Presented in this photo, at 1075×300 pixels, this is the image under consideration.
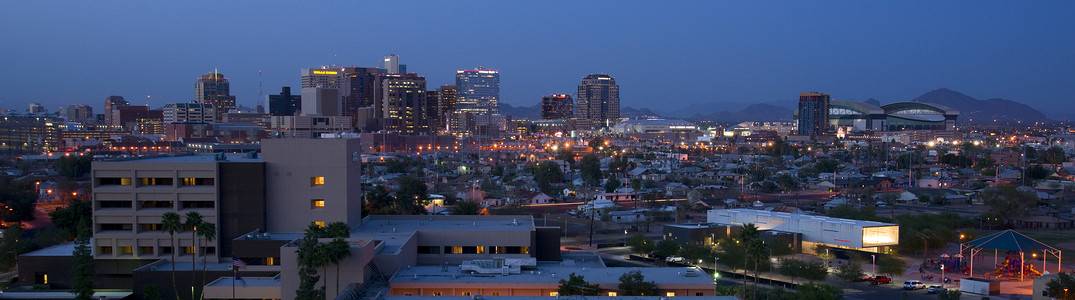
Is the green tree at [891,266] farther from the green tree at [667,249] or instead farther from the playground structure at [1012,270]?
the green tree at [667,249]

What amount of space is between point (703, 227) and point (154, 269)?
82.8 ft

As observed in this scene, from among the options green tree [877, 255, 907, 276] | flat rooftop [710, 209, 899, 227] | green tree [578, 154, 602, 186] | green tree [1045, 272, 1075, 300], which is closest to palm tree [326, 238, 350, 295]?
green tree [877, 255, 907, 276]

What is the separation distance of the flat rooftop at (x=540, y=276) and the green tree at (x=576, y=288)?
36.8 inches

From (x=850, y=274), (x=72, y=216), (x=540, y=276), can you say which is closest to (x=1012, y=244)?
(x=850, y=274)

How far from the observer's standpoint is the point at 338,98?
3925 cm

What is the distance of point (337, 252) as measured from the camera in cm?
2003

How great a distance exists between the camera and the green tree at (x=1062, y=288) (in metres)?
24.7

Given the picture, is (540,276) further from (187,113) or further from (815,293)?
(187,113)

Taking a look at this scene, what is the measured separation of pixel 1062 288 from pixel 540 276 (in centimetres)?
1710

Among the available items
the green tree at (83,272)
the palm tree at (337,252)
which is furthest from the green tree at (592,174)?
the palm tree at (337,252)

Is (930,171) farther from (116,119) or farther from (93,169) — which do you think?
(116,119)

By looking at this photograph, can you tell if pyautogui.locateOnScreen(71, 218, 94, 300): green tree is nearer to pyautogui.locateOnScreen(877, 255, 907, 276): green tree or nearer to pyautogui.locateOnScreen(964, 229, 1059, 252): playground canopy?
pyautogui.locateOnScreen(877, 255, 907, 276): green tree

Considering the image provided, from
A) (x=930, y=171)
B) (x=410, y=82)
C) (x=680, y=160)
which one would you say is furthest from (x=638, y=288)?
(x=410, y=82)

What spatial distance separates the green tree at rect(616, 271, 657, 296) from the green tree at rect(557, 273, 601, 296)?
792 mm
